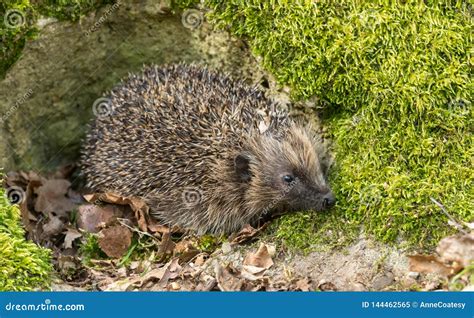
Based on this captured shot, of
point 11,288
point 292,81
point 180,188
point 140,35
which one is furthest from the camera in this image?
point 140,35

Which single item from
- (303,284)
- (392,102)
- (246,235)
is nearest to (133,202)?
(246,235)

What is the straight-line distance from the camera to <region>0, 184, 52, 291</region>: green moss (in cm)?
580

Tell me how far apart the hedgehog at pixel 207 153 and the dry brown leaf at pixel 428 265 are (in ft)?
3.73

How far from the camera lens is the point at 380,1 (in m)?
6.27

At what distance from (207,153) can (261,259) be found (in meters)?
1.38

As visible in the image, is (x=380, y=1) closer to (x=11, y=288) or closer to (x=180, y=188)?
(x=180, y=188)

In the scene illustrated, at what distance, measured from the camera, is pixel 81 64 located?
8492 millimetres

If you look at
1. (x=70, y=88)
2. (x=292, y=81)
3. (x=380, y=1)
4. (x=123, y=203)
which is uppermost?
(x=380, y=1)

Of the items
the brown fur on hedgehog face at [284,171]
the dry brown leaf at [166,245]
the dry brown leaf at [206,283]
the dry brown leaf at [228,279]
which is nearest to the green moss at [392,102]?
the brown fur on hedgehog face at [284,171]

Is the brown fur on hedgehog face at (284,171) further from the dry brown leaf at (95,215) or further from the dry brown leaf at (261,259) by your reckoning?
the dry brown leaf at (95,215)

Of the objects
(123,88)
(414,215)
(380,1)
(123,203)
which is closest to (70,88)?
(123,88)

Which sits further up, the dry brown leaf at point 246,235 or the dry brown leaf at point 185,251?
the dry brown leaf at point 246,235

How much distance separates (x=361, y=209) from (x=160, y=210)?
2.39 m

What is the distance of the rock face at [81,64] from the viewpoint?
7.80 meters
